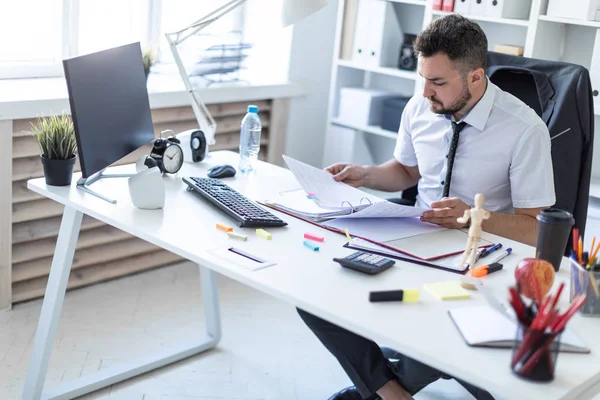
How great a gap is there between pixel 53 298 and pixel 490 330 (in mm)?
1293

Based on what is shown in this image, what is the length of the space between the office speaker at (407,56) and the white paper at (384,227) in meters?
1.61

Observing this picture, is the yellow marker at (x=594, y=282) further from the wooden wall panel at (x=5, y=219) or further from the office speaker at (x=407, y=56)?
the office speaker at (x=407, y=56)

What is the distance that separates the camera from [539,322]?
1292mm

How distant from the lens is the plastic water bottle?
2533 mm

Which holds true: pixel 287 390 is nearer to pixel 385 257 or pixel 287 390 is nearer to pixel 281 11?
pixel 385 257

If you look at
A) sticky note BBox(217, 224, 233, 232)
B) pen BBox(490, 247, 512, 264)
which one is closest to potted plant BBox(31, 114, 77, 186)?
sticky note BBox(217, 224, 233, 232)

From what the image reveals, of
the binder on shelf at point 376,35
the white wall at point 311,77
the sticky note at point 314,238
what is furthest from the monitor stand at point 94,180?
the binder on shelf at point 376,35

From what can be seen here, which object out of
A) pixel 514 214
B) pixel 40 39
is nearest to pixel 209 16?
pixel 40 39

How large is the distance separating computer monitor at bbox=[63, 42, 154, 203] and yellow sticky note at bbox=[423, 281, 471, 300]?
939mm

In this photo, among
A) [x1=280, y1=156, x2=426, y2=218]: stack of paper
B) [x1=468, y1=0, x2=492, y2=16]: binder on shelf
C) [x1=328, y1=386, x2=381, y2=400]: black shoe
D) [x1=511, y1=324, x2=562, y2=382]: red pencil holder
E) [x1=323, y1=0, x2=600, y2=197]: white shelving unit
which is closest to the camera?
[x1=511, y1=324, x2=562, y2=382]: red pencil holder

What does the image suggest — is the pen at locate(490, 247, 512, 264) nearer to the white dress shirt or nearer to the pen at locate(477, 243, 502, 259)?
the pen at locate(477, 243, 502, 259)

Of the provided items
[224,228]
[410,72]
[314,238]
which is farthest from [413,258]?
[410,72]

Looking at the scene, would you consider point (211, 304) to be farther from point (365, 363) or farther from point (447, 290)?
point (447, 290)

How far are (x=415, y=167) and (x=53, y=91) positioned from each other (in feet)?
4.41
